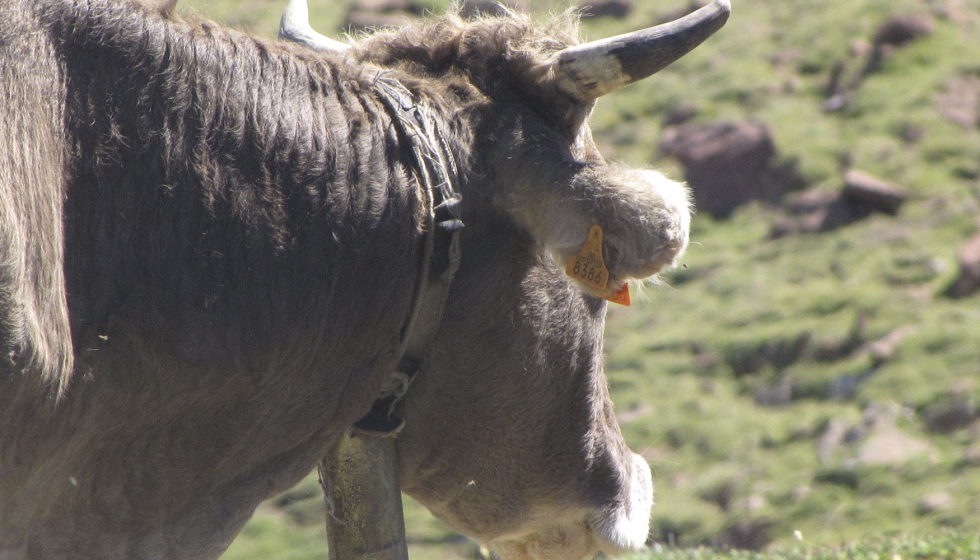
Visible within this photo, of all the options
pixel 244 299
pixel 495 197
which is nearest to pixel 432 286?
pixel 495 197

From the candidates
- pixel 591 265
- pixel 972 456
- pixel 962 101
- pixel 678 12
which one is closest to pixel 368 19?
pixel 678 12

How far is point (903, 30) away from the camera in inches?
392

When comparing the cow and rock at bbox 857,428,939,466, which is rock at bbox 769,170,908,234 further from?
the cow

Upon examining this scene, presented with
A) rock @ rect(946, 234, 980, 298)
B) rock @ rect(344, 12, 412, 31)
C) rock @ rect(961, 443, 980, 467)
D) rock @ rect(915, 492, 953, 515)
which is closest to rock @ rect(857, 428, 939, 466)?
rock @ rect(961, 443, 980, 467)

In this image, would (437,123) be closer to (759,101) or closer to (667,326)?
(667,326)

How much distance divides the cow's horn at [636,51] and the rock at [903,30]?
801 centimetres

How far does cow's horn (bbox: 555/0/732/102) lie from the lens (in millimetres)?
2615

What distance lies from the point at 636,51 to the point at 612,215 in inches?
15.5

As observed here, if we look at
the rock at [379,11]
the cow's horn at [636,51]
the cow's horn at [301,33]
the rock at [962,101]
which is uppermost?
the cow's horn at [636,51]

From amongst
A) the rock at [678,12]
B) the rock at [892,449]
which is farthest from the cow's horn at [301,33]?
the rock at [678,12]

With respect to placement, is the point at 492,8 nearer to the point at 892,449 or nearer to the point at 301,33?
the point at 892,449

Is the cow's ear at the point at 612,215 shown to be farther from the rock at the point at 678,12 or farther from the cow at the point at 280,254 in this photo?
the rock at the point at 678,12

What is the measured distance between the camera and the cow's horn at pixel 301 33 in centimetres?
325

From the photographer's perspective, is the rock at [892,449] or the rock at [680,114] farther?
the rock at [680,114]
